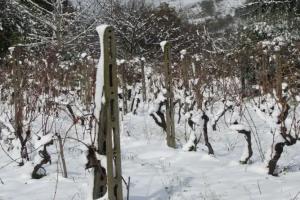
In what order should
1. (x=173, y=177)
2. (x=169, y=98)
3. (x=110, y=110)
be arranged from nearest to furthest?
1. (x=110, y=110)
2. (x=173, y=177)
3. (x=169, y=98)

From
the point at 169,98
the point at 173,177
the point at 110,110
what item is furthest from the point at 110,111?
the point at 169,98

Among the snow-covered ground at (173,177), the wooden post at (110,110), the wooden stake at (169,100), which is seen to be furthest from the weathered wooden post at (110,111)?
the wooden stake at (169,100)

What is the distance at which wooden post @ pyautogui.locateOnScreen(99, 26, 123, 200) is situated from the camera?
11.7 ft

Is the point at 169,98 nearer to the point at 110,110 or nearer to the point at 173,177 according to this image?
the point at 173,177

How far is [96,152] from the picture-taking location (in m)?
3.71

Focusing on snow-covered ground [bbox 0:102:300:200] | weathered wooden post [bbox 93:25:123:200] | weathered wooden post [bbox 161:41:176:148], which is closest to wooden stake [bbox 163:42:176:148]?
weathered wooden post [bbox 161:41:176:148]

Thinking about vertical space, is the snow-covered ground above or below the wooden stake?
below

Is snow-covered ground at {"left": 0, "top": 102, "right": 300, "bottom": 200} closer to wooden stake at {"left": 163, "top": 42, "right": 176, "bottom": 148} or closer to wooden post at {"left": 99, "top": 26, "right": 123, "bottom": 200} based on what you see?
wooden stake at {"left": 163, "top": 42, "right": 176, "bottom": 148}

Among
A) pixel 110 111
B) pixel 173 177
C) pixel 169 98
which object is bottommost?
pixel 173 177

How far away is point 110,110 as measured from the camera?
359cm

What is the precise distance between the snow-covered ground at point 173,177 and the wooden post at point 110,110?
350 mm

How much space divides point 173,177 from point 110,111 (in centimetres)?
173

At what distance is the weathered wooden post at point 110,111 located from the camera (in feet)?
11.7

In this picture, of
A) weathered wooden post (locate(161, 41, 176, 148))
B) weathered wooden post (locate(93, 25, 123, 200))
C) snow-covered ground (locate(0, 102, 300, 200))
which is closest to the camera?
weathered wooden post (locate(93, 25, 123, 200))
